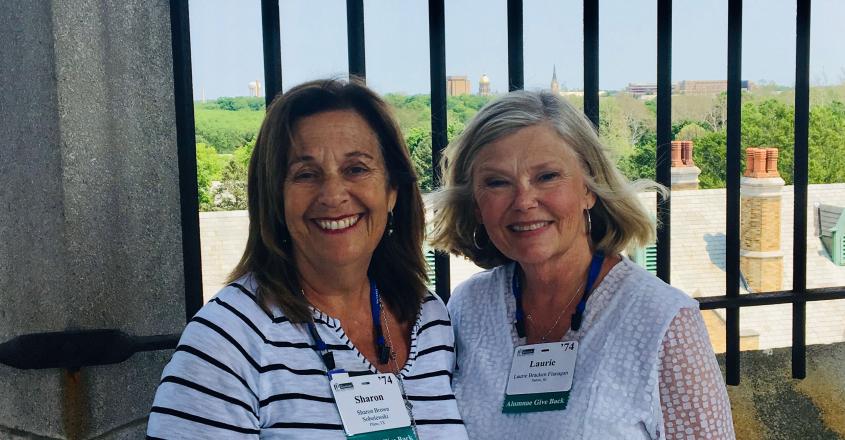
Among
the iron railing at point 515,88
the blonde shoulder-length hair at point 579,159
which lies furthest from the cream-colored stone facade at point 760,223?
the blonde shoulder-length hair at point 579,159

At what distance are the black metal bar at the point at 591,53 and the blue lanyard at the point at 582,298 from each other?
607 mm

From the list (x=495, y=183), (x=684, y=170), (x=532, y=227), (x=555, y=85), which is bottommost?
(x=684, y=170)

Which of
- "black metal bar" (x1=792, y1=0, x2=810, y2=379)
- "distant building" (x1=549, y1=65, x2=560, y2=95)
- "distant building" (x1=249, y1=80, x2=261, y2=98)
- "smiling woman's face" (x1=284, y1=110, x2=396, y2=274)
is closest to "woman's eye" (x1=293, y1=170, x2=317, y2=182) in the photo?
"smiling woman's face" (x1=284, y1=110, x2=396, y2=274)

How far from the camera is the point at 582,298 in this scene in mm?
2039

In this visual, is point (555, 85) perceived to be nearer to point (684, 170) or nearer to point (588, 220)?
point (588, 220)

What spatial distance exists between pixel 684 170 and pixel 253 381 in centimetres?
5102

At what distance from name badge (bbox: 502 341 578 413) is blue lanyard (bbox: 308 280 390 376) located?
12.4 inches

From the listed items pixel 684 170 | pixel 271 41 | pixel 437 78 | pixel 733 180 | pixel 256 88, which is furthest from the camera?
pixel 684 170

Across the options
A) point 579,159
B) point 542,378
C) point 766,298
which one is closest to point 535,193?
point 579,159

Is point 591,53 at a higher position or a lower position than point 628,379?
higher

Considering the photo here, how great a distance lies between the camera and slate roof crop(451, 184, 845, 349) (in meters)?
50.9

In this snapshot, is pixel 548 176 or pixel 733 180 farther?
pixel 733 180

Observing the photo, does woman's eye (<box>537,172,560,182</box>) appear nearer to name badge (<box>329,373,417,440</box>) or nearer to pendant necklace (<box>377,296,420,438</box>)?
pendant necklace (<box>377,296,420,438</box>)

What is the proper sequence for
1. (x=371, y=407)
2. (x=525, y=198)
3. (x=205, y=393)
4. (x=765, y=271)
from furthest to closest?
(x=765, y=271) → (x=525, y=198) → (x=371, y=407) → (x=205, y=393)
